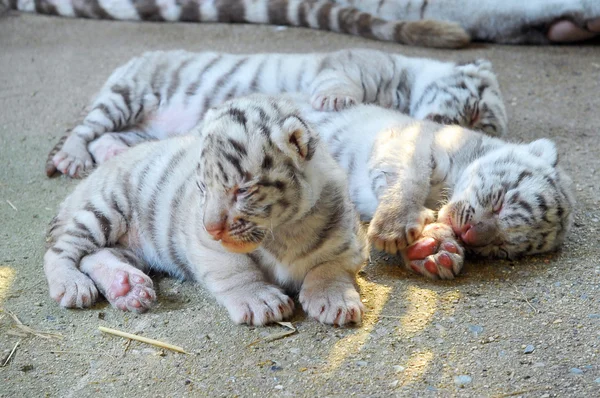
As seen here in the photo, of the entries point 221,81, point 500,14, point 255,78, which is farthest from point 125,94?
point 500,14

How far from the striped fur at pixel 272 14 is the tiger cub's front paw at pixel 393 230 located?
3.17 metres

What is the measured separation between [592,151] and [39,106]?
3.93 m

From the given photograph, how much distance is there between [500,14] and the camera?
6.73m

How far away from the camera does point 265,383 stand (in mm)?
2666

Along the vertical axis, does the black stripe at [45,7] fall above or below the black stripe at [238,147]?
below

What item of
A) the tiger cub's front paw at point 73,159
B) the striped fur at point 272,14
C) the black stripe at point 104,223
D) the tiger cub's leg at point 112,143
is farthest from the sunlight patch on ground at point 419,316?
the striped fur at point 272,14

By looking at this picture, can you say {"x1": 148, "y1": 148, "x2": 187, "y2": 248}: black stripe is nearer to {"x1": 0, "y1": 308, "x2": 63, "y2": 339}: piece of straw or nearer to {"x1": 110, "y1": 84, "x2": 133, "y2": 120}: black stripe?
{"x1": 0, "y1": 308, "x2": 63, "y2": 339}: piece of straw

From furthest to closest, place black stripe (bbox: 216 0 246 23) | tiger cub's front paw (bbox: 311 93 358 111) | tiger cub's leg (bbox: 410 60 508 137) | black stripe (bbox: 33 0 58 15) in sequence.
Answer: black stripe (bbox: 33 0 58 15)
black stripe (bbox: 216 0 246 23)
tiger cub's leg (bbox: 410 60 508 137)
tiger cub's front paw (bbox: 311 93 358 111)

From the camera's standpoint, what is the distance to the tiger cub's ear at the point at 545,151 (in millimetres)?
3885

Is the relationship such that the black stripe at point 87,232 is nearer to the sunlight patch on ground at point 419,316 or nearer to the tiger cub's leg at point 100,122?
the tiger cub's leg at point 100,122

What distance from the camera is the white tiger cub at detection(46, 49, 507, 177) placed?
489cm

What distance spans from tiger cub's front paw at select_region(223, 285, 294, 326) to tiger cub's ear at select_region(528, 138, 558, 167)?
1.64 m

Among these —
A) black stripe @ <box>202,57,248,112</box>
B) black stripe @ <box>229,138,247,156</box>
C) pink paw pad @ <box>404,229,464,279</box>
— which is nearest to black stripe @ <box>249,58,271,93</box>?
black stripe @ <box>202,57,248,112</box>

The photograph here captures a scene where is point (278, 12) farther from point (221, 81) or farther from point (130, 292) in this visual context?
point (130, 292)
